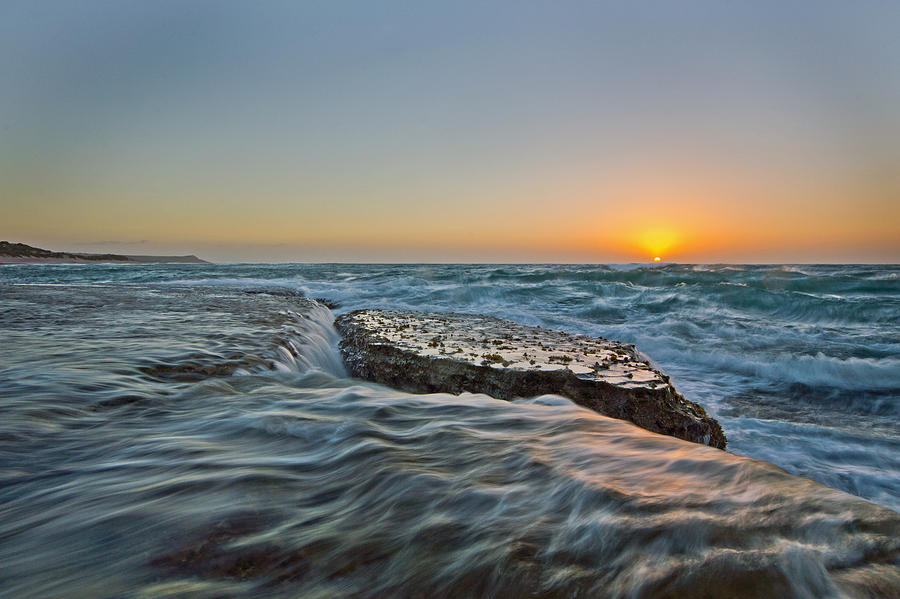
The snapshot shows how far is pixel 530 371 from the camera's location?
14.1ft

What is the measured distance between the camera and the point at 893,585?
3.94ft

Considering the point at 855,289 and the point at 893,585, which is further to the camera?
the point at 855,289

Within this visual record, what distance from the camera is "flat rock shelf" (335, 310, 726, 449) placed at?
12.6ft

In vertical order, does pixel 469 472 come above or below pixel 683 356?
above

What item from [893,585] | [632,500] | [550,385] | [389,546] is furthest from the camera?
[550,385]

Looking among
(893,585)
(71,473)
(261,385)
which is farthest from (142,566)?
(261,385)

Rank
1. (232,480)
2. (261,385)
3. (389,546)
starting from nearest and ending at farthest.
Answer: (389,546), (232,480), (261,385)

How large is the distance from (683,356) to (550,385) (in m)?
6.56

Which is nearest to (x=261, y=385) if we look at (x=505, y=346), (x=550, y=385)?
(x=550, y=385)

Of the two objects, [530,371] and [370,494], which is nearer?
[370,494]

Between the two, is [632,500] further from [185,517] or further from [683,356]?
[683,356]

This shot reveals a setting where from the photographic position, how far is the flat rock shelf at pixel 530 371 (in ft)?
12.6

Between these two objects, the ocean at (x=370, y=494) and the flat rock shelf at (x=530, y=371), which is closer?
the ocean at (x=370, y=494)

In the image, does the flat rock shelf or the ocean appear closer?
the ocean
